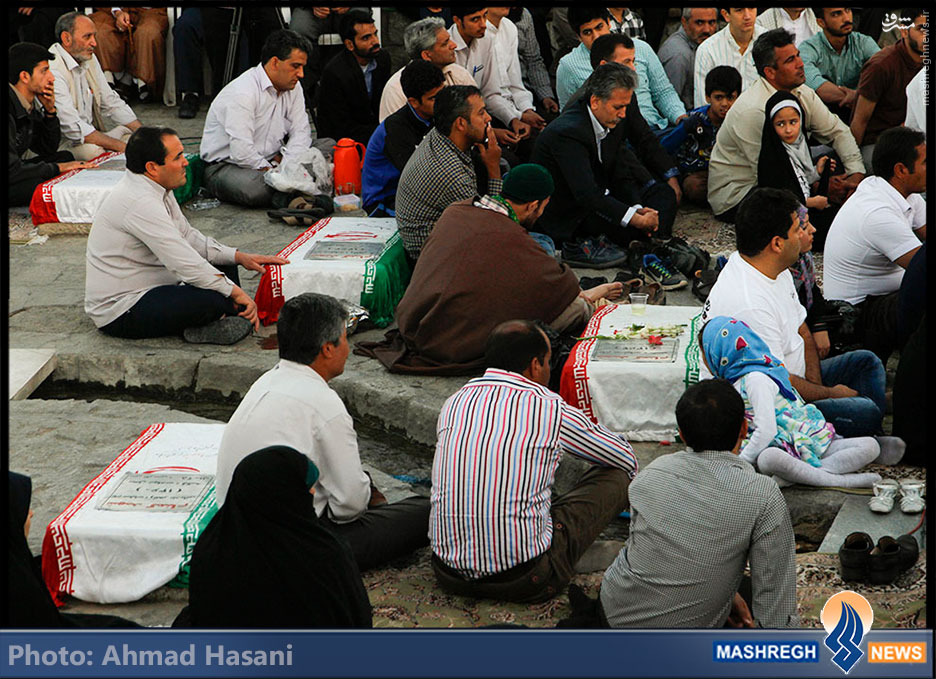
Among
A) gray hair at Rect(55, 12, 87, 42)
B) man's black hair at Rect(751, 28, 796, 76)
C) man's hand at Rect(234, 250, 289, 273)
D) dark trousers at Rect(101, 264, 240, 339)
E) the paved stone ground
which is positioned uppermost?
man's black hair at Rect(751, 28, 796, 76)

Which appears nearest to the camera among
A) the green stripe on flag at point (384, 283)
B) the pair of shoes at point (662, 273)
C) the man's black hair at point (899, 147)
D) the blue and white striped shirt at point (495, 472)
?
the blue and white striped shirt at point (495, 472)

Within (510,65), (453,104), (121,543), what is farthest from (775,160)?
(121,543)

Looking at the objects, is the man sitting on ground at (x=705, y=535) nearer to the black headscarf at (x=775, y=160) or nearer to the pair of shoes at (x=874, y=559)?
the pair of shoes at (x=874, y=559)

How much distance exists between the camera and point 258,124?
744 centimetres

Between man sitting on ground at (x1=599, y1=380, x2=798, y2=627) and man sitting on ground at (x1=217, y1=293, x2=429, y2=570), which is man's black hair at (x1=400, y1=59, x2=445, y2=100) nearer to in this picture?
man sitting on ground at (x1=217, y1=293, x2=429, y2=570)

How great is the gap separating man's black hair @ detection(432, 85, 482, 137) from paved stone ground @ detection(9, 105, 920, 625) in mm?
1056

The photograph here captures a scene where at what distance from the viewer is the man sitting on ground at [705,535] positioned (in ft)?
10.6

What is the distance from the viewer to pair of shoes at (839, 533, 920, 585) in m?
3.85

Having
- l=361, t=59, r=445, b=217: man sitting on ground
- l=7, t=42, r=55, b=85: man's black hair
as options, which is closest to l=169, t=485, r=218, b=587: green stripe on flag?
l=361, t=59, r=445, b=217: man sitting on ground

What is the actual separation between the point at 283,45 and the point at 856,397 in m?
4.16

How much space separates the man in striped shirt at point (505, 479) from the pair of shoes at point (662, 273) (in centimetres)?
236

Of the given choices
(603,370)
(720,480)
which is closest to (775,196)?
(603,370)

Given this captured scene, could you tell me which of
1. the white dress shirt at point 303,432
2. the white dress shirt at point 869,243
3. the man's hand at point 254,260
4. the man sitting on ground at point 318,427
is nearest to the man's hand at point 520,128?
the man's hand at point 254,260

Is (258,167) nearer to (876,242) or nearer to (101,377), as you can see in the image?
(101,377)
